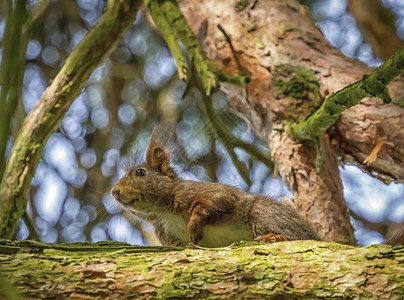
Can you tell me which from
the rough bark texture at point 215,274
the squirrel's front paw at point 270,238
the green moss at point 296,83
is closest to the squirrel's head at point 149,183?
the squirrel's front paw at point 270,238

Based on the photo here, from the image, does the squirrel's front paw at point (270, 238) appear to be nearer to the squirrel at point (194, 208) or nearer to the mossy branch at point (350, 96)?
the squirrel at point (194, 208)

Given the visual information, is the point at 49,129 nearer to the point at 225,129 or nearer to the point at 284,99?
the point at 225,129

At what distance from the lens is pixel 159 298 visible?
5.24 feet

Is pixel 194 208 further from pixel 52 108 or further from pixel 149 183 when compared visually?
pixel 52 108

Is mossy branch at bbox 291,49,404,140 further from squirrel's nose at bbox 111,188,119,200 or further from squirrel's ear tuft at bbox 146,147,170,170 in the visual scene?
squirrel's nose at bbox 111,188,119,200

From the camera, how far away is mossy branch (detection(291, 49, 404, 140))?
2.12 metres

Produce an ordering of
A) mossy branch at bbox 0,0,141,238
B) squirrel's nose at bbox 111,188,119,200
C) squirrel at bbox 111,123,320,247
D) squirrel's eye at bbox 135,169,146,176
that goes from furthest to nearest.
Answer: squirrel's eye at bbox 135,169,146,176
squirrel's nose at bbox 111,188,119,200
mossy branch at bbox 0,0,141,238
squirrel at bbox 111,123,320,247

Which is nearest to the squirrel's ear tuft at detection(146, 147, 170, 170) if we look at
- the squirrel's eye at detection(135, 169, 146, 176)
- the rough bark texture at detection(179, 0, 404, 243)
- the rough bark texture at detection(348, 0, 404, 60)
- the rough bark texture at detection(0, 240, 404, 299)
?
the squirrel's eye at detection(135, 169, 146, 176)

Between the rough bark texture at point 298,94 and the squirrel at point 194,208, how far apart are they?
1.87 ft

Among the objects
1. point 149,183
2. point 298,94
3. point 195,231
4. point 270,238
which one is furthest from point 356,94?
point 149,183

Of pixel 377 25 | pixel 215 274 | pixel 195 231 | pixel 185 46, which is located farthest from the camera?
pixel 377 25

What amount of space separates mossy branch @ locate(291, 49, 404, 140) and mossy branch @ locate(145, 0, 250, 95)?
20.2 inches

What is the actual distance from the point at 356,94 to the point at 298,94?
1130 millimetres

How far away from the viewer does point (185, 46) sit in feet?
11.3
